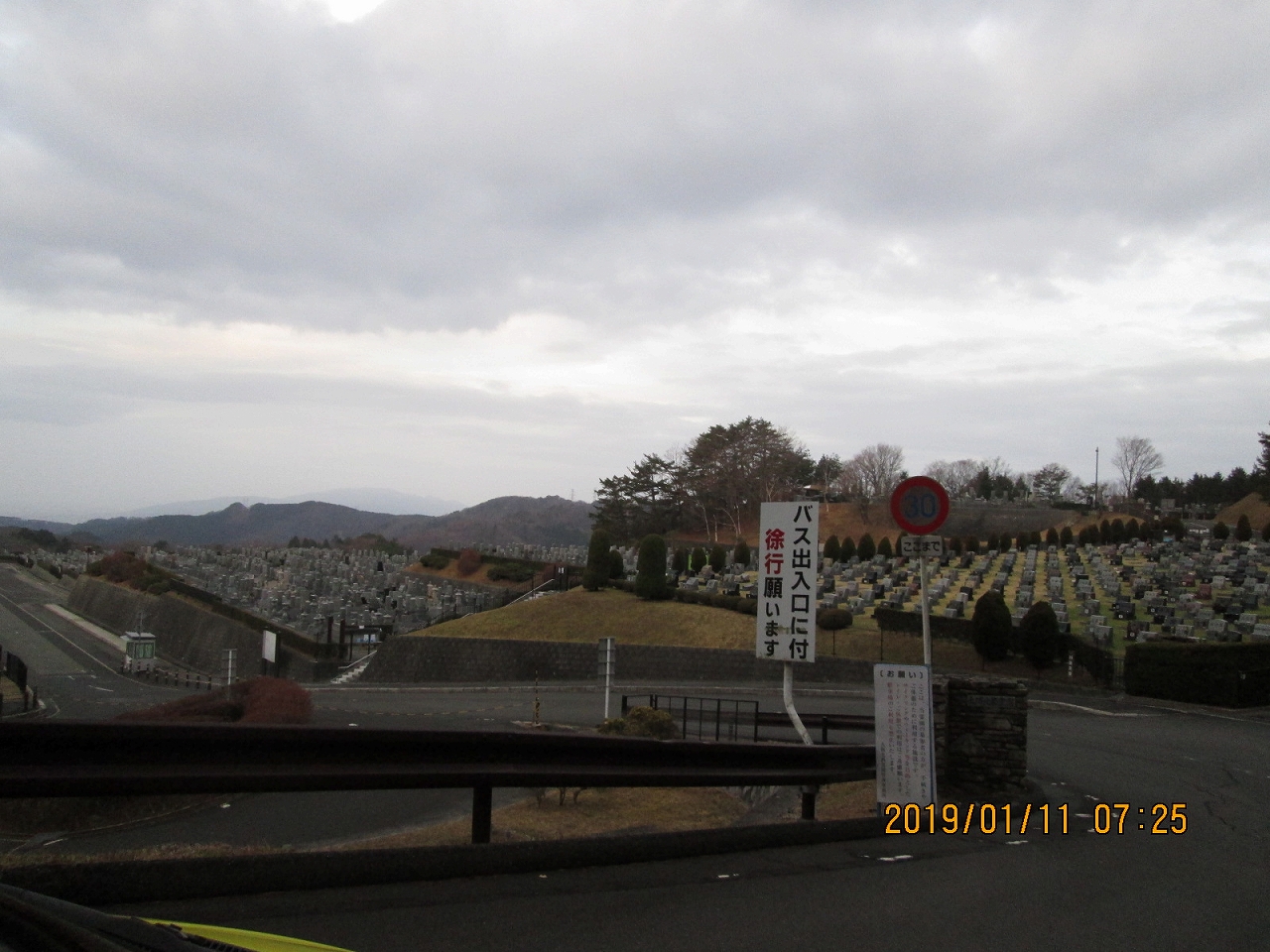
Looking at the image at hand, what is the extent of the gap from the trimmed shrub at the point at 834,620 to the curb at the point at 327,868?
2694cm

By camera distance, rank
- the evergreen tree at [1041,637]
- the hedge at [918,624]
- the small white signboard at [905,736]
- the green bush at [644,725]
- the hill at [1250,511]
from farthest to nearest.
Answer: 1. the hill at [1250,511]
2. the hedge at [918,624]
3. the evergreen tree at [1041,637]
4. the green bush at [644,725]
5. the small white signboard at [905,736]

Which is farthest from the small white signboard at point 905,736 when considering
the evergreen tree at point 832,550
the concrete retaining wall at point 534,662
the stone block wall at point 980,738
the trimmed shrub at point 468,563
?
the trimmed shrub at point 468,563

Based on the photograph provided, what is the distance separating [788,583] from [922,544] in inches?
58.7

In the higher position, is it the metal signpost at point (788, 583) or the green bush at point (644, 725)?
the metal signpost at point (788, 583)

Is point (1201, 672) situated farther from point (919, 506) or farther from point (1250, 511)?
point (1250, 511)

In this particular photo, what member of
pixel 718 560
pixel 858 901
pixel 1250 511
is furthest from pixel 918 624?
pixel 1250 511

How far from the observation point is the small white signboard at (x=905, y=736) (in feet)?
22.4

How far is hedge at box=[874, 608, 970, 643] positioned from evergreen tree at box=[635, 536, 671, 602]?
34.6 feet

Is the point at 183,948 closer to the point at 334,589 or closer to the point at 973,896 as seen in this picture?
the point at 973,896

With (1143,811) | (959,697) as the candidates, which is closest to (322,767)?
(959,697)

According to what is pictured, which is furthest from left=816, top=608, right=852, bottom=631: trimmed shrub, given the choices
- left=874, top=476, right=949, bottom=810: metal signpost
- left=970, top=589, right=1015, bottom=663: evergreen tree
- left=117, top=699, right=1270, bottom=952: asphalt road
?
left=874, top=476, right=949, bottom=810: metal signpost

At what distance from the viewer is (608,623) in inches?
1474

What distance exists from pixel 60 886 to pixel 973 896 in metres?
4.33

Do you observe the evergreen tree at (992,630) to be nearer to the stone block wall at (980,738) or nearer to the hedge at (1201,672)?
the hedge at (1201,672)
